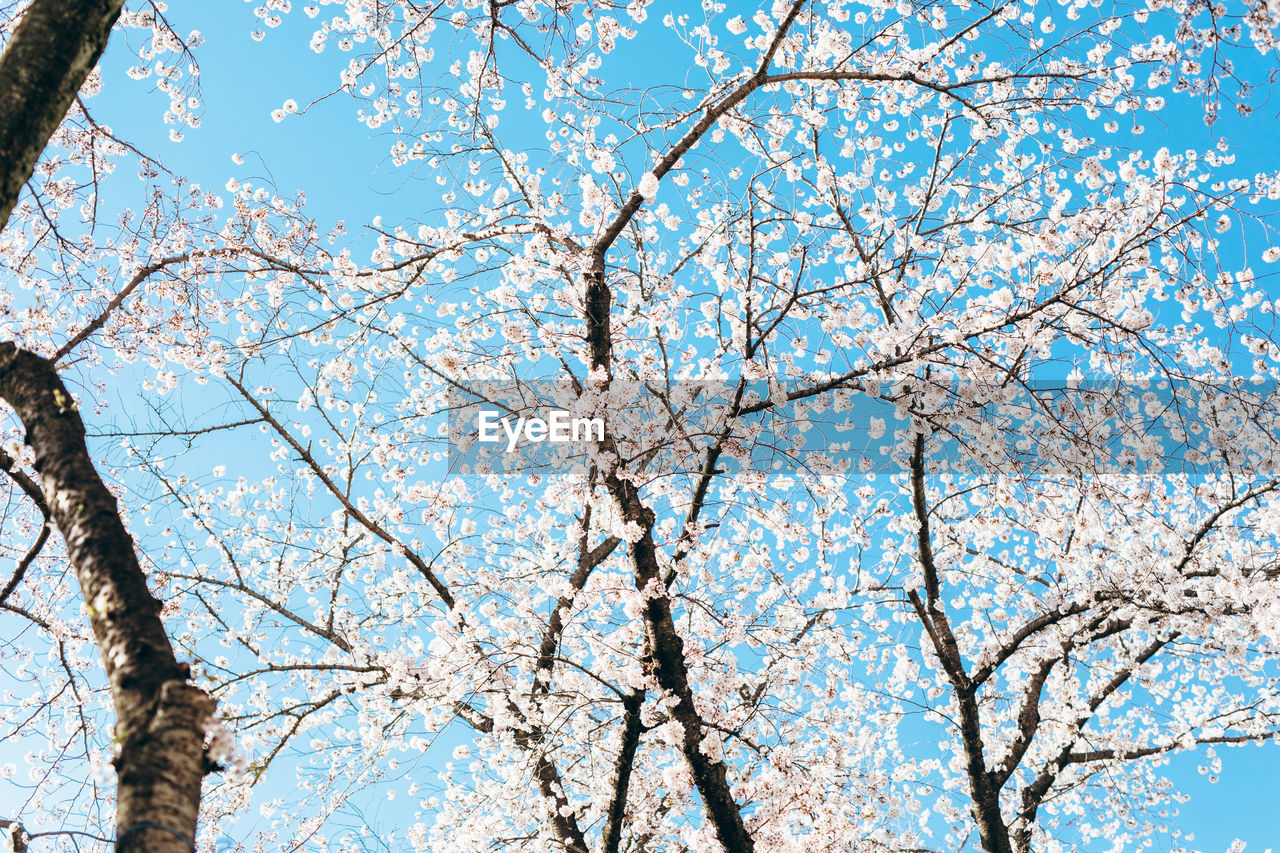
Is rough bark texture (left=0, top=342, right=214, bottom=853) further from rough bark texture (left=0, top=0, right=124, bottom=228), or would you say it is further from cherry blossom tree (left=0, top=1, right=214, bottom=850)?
rough bark texture (left=0, top=0, right=124, bottom=228)

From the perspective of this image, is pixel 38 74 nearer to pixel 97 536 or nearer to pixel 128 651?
pixel 97 536

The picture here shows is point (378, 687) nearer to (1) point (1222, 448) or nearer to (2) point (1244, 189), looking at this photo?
(1) point (1222, 448)

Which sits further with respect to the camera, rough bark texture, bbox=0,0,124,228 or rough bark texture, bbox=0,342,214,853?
rough bark texture, bbox=0,0,124,228

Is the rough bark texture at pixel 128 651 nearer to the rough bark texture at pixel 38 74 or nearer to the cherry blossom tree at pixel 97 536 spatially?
the cherry blossom tree at pixel 97 536

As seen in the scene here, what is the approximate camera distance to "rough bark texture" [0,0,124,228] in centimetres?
307

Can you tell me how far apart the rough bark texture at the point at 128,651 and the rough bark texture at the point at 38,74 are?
96 centimetres

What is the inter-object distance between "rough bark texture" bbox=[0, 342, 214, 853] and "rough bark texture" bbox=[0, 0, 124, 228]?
3.16ft

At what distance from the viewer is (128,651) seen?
2.70m

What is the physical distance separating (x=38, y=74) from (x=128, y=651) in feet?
7.68

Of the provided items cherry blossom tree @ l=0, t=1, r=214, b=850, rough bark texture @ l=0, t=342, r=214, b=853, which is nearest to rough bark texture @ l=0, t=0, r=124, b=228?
cherry blossom tree @ l=0, t=1, r=214, b=850

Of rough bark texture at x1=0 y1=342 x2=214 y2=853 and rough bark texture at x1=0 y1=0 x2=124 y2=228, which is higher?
rough bark texture at x1=0 y1=0 x2=124 y2=228

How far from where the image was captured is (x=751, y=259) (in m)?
5.43

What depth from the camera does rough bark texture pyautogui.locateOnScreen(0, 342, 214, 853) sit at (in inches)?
92.4

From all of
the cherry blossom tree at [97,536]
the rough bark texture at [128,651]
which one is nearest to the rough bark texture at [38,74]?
the cherry blossom tree at [97,536]
